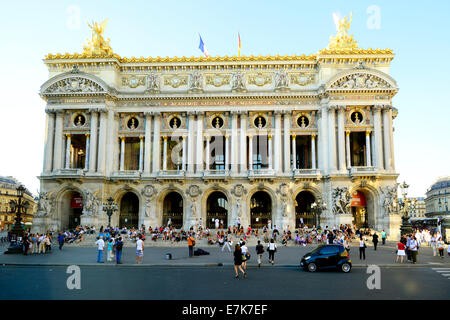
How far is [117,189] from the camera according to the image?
47719 mm

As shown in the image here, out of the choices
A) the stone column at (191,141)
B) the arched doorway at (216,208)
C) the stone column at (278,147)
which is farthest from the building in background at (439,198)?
the stone column at (191,141)

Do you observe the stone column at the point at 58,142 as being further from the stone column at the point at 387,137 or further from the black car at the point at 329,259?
the stone column at the point at 387,137

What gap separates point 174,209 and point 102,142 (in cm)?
1261

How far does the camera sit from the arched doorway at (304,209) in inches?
1896

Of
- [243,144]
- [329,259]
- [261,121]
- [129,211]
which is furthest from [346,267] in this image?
[129,211]

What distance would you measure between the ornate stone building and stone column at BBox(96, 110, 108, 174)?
0.13 metres

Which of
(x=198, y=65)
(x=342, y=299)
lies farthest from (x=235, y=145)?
(x=342, y=299)

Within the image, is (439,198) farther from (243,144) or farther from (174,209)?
(174,209)

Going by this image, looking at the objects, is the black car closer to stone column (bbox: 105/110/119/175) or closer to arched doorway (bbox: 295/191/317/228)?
arched doorway (bbox: 295/191/317/228)

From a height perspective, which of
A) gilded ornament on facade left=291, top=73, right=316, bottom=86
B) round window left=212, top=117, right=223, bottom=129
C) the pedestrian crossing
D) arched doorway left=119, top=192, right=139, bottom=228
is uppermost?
gilded ornament on facade left=291, top=73, right=316, bottom=86

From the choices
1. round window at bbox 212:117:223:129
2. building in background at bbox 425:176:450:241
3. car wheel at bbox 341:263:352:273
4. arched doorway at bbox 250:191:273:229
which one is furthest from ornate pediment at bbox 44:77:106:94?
building in background at bbox 425:176:450:241

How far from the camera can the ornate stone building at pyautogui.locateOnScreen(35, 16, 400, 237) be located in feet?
151

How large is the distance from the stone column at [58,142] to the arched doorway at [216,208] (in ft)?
63.9

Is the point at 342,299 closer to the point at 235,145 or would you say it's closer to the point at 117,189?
the point at 235,145
